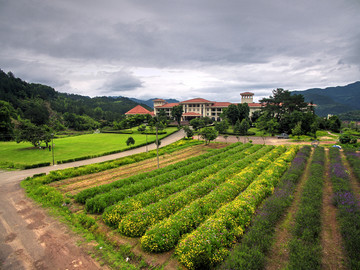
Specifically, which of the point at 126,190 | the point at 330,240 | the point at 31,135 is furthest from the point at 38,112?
the point at 330,240

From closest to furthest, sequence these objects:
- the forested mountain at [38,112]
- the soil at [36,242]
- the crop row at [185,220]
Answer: the soil at [36,242], the crop row at [185,220], the forested mountain at [38,112]

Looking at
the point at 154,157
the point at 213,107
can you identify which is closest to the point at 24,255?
the point at 154,157

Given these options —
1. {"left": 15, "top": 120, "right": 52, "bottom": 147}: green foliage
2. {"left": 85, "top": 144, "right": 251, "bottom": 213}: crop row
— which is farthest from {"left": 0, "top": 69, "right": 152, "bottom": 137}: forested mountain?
{"left": 85, "top": 144, "right": 251, "bottom": 213}: crop row

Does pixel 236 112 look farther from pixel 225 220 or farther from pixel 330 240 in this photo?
pixel 225 220

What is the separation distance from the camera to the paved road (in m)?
7.95

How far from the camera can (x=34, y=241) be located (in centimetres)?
941

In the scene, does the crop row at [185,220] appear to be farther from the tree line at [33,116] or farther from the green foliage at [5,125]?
the green foliage at [5,125]

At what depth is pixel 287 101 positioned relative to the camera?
181 feet

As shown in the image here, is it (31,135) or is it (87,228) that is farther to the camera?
(31,135)

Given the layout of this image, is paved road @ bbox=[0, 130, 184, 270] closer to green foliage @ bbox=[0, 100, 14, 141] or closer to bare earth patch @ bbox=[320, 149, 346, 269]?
bare earth patch @ bbox=[320, 149, 346, 269]

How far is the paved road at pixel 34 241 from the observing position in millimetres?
7953

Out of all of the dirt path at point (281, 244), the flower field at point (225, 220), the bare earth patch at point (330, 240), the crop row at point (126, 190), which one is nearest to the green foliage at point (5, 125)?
the flower field at point (225, 220)

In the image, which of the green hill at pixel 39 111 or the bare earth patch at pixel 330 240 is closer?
the bare earth patch at pixel 330 240

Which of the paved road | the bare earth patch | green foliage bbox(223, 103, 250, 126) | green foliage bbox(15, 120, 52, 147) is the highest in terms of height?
green foliage bbox(223, 103, 250, 126)
